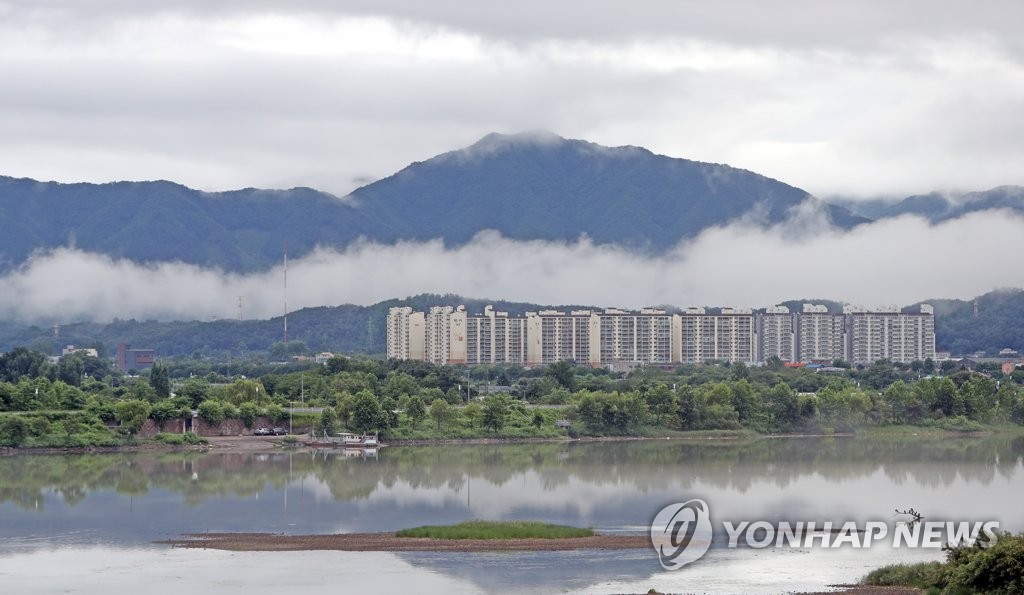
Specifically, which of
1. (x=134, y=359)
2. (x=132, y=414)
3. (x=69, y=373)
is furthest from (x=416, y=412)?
(x=134, y=359)

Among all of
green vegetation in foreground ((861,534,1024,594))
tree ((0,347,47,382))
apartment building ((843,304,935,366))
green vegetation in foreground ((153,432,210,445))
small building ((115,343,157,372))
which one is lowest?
green vegetation in foreground ((861,534,1024,594))

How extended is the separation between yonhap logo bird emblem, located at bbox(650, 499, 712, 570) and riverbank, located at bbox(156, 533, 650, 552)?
532 mm

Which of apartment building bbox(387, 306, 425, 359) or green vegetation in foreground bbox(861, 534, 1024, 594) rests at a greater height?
apartment building bbox(387, 306, 425, 359)

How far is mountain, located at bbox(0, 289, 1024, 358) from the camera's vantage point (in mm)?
157750

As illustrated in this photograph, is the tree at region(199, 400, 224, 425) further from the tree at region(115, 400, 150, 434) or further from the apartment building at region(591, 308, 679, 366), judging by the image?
the apartment building at region(591, 308, 679, 366)

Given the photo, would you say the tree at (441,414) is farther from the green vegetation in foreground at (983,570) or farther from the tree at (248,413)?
the green vegetation in foreground at (983,570)

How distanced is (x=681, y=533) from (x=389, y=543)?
553cm

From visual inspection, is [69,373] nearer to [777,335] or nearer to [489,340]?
[489,340]

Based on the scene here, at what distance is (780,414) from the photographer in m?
64.9

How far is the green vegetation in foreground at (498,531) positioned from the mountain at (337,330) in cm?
12192

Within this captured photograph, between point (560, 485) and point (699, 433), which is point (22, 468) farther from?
point (699, 433)

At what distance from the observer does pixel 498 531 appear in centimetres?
3098

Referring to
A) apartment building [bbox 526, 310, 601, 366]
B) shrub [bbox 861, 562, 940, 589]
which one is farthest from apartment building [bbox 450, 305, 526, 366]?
shrub [bbox 861, 562, 940, 589]

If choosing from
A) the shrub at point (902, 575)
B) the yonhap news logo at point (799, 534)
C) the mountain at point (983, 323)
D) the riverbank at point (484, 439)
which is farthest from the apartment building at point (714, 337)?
the shrub at point (902, 575)
